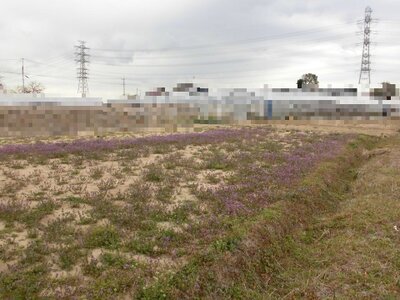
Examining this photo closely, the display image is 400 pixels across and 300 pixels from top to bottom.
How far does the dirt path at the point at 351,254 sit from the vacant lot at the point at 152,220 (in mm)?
417

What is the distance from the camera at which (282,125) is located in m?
43.6

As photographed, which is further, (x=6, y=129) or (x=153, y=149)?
(x=153, y=149)

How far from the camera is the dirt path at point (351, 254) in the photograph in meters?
6.44

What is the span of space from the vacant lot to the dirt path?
417 mm

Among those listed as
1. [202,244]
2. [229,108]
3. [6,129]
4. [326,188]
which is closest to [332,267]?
[202,244]

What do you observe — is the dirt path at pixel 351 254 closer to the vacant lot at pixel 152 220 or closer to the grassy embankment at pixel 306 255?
the grassy embankment at pixel 306 255

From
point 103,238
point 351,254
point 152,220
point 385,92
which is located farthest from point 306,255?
point 385,92

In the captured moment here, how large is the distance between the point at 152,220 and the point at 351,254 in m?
4.17

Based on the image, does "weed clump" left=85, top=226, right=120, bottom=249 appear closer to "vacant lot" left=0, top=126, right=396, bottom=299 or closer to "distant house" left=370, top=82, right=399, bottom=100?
"vacant lot" left=0, top=126, right=396, bottom=299

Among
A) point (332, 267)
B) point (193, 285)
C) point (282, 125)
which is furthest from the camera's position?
point (282, 125)

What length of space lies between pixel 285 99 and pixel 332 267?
36459 millimetres

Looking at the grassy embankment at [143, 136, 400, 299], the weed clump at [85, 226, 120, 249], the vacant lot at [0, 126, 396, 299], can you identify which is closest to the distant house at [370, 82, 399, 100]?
the vacant lot at [0, 126, 396, 299]

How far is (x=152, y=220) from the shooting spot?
8953 millimetres

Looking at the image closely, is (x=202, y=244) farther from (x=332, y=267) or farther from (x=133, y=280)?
(x=332, y=267)
